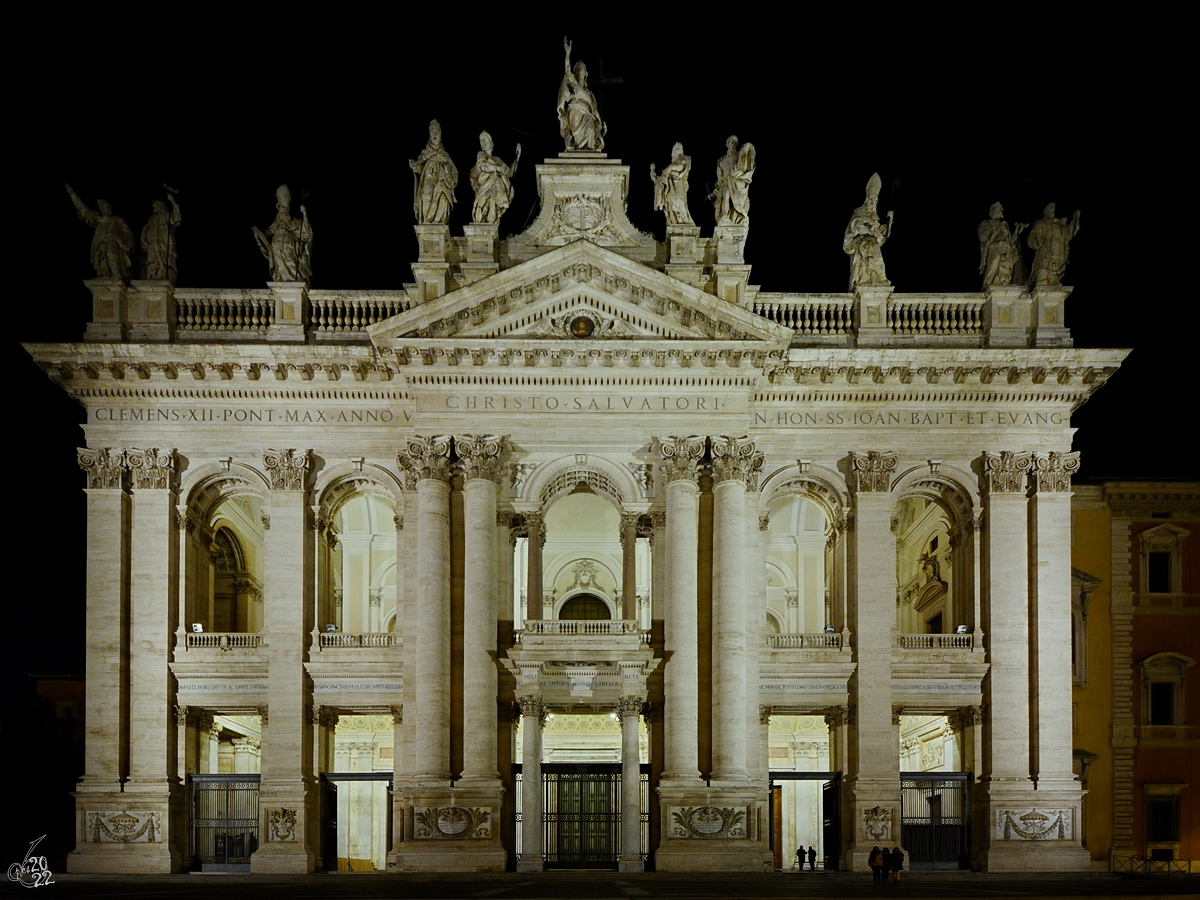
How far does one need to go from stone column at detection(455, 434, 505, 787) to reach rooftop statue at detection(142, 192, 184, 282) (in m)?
8.92

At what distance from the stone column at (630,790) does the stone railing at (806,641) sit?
13.5 ft

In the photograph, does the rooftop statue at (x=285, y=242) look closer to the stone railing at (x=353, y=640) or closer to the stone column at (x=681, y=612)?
the stone railing at (x=353, y=640)

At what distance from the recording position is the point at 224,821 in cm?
4222

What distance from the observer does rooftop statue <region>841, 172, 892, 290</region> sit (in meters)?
43.8

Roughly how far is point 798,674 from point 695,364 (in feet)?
27.2

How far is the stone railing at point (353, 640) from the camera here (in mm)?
42781

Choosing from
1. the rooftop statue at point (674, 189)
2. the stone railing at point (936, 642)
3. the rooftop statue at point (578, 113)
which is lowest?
the stone railing at point (936, 642)

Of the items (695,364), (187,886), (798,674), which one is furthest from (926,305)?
(187,886)

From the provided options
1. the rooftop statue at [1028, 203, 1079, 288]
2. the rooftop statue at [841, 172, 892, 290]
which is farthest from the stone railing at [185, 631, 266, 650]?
the rooftop statue at [1028, 203, 1079, 288]

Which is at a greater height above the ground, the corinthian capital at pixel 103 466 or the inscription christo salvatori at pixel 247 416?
the inscription christo salvatori at pixel 247 416

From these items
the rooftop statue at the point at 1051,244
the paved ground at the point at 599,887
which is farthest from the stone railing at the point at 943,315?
the paved ground at the point at 599,887

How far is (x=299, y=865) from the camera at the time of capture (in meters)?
40.8

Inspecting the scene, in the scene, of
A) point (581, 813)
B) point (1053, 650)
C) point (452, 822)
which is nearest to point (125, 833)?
point (452, 822)

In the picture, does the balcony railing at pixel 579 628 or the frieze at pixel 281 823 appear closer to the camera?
the frieze at pixel 281 823
